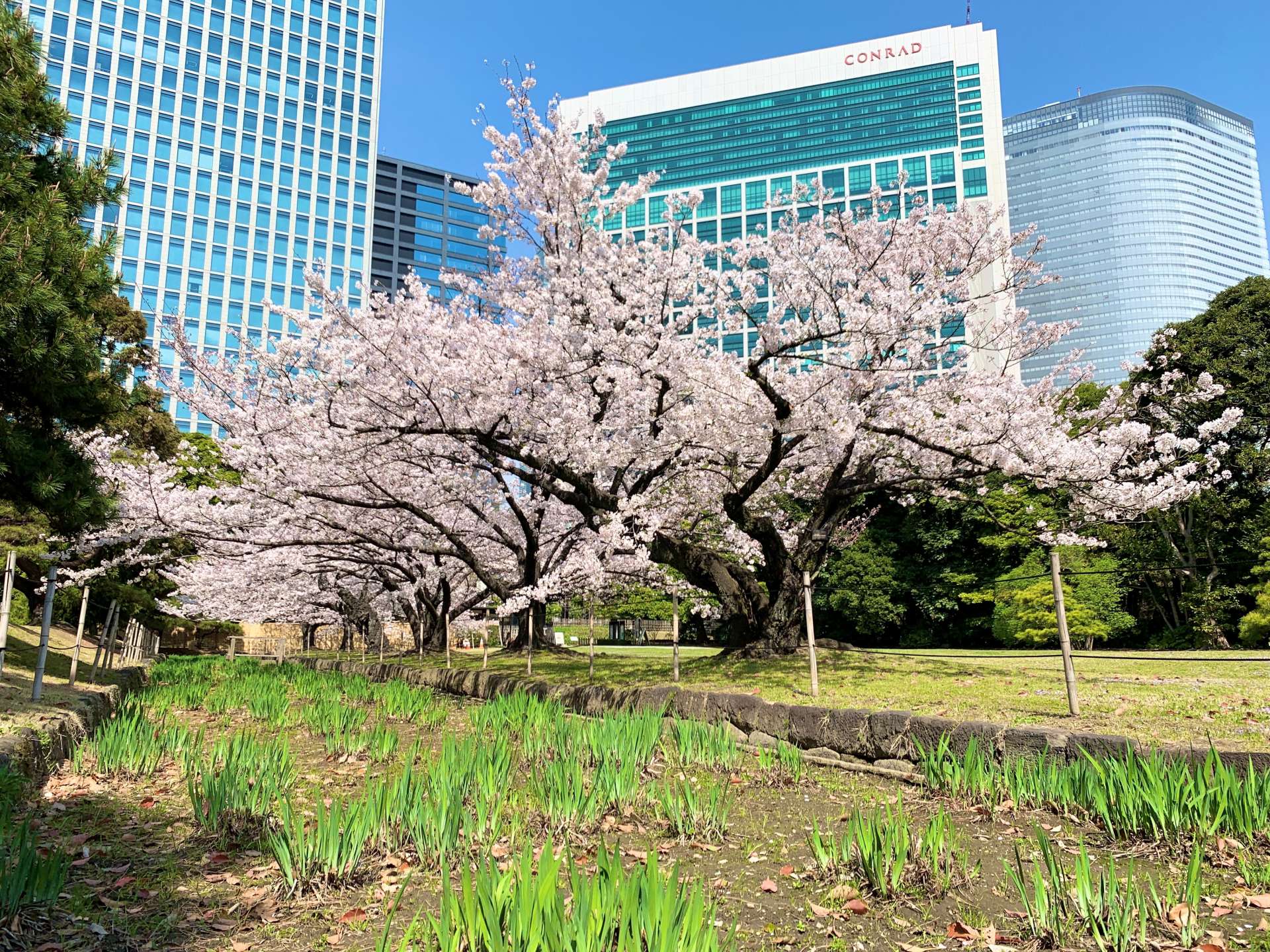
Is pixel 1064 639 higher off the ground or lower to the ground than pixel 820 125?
lower

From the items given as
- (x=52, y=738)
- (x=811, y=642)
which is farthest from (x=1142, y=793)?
(x=52, y=738)

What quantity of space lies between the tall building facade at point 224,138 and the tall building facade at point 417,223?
18.0 metres

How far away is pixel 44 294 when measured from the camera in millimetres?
7070

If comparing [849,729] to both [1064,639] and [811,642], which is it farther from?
[1064,639]

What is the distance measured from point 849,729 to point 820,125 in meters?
95.3

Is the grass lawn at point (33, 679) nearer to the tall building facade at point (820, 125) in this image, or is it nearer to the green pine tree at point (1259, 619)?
the green pine tree at point (1259, 619)

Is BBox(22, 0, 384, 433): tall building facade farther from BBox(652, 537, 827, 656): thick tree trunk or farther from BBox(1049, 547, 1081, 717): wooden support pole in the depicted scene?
BBox(1049, 547, 1081, 717): wooden support pole

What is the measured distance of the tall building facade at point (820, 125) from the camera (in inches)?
3118

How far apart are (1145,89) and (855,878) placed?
189509 millimetres

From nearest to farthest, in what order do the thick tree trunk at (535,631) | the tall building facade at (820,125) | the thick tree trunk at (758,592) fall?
the thick tree trunk at (758,592) < the thick tree trunk at (535,631) < the tall building facade at (820,125)

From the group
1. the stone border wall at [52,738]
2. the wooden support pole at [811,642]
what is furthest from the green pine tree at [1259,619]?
the stone border wall at [52,738]

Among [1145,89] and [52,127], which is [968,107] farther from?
[1145,89]

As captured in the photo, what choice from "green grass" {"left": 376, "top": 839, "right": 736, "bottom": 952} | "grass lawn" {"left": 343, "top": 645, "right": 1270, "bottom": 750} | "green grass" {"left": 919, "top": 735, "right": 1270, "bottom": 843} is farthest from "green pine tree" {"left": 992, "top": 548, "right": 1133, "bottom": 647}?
"green grass" {"left": 376, "top": 839, "right": 736, "bottom": 952}

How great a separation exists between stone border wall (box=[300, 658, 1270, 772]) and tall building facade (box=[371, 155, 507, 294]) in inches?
3508
